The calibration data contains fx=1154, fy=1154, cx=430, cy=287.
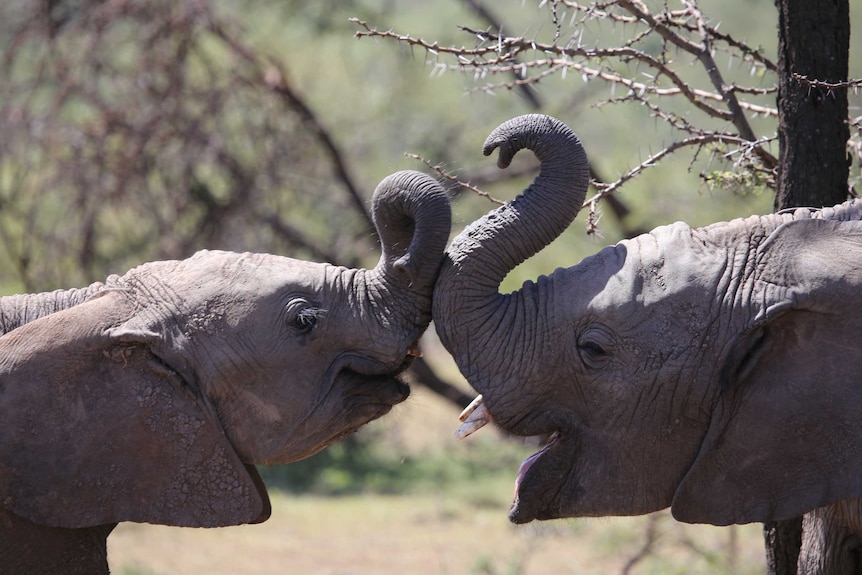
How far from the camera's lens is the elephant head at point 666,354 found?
392cm

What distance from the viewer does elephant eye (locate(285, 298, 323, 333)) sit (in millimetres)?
4395

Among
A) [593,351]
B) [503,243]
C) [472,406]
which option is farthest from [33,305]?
[593,351]

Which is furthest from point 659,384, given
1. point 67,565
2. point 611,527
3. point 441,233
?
point 611,527

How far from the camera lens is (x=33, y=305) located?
475cm

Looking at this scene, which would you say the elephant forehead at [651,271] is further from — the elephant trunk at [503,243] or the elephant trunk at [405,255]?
the elephant trunk at [405,255]

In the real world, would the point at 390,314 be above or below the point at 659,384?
below

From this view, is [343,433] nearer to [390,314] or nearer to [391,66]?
[390,314]

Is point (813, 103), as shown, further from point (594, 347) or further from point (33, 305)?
point (33, 305)

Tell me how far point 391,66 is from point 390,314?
1490 cm

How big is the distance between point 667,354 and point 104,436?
2103mm

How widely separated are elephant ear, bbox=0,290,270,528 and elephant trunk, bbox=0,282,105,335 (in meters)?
0.26

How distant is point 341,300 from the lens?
4.50m

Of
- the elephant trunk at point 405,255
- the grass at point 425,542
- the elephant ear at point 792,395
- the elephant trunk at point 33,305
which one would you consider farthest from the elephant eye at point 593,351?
the grass at point 425,542

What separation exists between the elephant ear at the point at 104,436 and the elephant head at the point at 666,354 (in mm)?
1033
